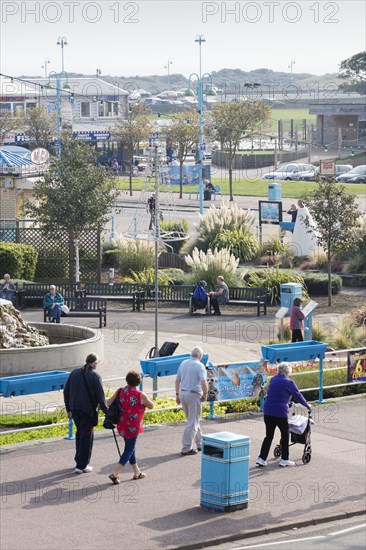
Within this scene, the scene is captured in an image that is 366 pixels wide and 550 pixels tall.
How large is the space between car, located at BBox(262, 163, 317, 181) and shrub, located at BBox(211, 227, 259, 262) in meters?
34.1

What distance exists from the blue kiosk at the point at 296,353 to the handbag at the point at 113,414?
16.5ft

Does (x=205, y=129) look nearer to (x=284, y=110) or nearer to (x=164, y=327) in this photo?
(x=164, y=327)

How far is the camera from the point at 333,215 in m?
29.3

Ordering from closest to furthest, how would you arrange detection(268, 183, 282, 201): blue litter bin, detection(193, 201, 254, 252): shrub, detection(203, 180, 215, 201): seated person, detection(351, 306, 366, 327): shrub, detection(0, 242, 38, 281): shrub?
1. detection(351, 306, 366, 327): shrub
2. detection(0, 242, 38, 281): shrub
3. detection(193, 201, 254, 252): shrub
4. detection(268, 183, 282, 201): blue litter bin
5. detection(203, 180, 215, 201): seated person

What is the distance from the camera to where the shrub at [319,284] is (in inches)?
1221

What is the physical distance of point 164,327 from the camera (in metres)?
27.0

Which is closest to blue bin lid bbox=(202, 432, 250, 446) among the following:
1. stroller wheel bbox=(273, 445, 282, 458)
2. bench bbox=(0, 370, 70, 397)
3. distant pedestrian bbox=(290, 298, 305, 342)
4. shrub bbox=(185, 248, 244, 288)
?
stroller wheel bbox=(273, 445, 282, 458)

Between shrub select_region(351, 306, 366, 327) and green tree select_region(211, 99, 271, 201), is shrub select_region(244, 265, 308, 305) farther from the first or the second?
green tree select_region(211, 99, 271, 201)

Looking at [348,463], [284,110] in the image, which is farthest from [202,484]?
[284,110]

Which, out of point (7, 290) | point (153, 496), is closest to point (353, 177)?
point (7, 290)

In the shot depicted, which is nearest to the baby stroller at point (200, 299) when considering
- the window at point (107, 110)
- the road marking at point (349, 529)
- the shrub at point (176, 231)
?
the shrub at point (176, 231)

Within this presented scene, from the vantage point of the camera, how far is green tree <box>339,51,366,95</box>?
362 feet

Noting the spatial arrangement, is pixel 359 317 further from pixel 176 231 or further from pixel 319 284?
pixel 176 231

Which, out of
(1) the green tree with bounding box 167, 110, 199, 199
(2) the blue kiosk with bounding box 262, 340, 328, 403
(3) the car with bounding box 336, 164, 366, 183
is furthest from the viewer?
(3) the car with bounding box 336, 164, 366, 183
